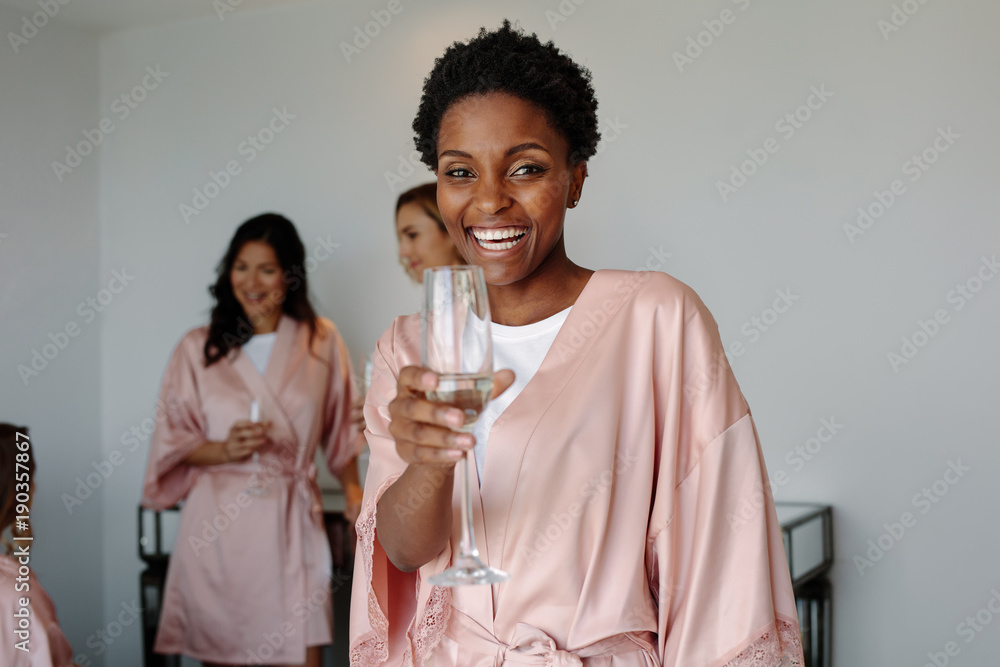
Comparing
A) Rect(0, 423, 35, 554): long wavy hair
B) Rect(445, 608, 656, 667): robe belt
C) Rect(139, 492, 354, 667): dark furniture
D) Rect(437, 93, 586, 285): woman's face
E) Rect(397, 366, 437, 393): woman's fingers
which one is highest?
Rect(437, 93, 586, 285): woman's face

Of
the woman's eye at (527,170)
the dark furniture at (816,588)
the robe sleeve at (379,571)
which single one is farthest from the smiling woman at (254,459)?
the woman's eye at (527,170)

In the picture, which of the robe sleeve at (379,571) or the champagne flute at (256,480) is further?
the champagne flute at (256,480)

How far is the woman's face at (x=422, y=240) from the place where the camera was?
2.99 m

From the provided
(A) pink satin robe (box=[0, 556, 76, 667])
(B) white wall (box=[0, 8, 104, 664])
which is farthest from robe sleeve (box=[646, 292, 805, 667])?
(B) white wall (box=[0, 8, 104, 664])

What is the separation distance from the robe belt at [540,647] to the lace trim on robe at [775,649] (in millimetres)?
115

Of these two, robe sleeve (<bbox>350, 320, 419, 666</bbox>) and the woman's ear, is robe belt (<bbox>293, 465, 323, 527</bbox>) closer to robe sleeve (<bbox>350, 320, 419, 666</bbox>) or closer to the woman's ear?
robe sleeve (<bbox>350, 320, 419, 666</bbox>)

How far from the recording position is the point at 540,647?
1097mm

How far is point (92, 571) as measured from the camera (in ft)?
12.5

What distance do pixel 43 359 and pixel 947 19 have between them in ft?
11.0

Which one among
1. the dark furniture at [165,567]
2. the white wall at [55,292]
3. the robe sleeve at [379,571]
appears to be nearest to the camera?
the robe sleeve at [379,571]

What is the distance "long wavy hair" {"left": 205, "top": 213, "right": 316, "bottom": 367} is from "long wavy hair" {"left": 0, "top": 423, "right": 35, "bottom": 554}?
3.27ft

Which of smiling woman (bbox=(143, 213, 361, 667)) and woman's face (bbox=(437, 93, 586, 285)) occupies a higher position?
woman's face (bbox=(437, 93, 586, 285))

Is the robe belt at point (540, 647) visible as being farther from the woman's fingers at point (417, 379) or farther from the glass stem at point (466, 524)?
the woman's fingers at point (417, 379)

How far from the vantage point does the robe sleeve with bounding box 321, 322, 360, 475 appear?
124 inches
